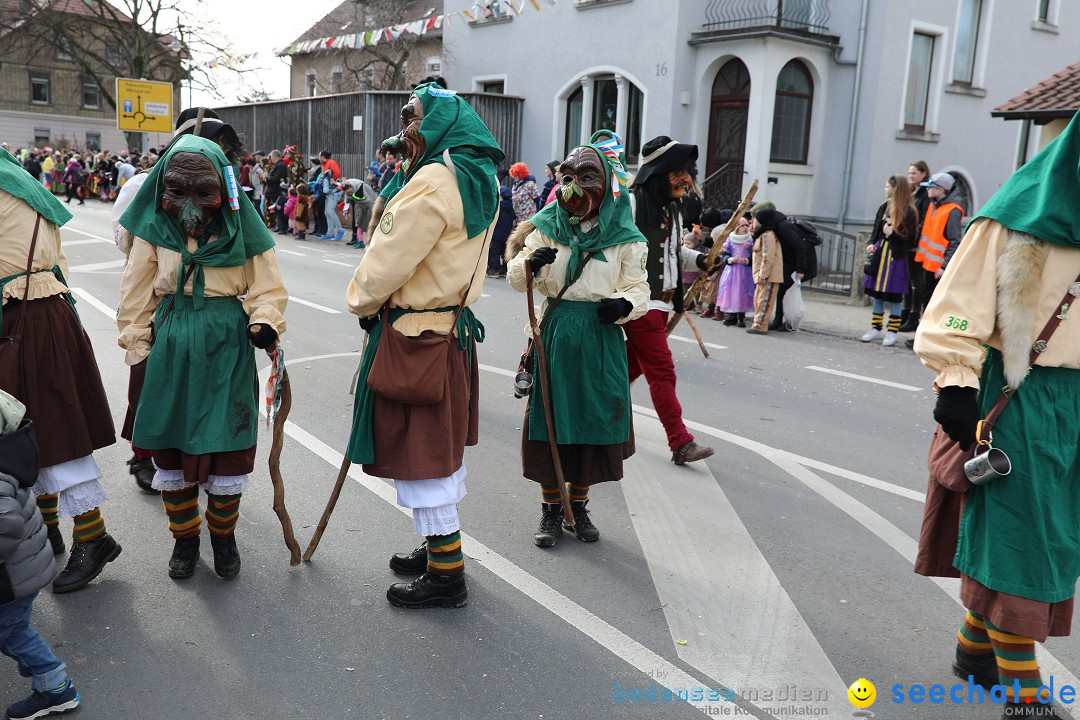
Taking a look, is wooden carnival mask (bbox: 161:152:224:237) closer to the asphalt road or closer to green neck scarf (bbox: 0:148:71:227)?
green neck scarf (bbox: 0:148:71:227)

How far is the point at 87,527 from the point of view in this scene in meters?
3.93

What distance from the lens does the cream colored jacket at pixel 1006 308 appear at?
2.81 metres

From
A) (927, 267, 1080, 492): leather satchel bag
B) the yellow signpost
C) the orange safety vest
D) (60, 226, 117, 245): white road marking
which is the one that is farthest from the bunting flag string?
(927, 267, 1080, 492): leather satchel bag

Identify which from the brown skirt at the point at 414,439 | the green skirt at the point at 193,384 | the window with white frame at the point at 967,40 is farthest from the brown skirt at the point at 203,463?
the window with white frame at the point at 967,40

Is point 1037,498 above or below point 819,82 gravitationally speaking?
below

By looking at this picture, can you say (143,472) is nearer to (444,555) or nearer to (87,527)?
(87,527)

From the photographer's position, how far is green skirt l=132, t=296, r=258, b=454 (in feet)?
12.2

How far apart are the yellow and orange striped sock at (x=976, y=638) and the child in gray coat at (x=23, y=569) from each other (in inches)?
121

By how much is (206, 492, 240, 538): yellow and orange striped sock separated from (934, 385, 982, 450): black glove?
2822mm

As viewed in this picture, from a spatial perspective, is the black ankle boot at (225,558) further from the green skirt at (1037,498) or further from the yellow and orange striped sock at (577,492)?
the green skirt at (1037,498)

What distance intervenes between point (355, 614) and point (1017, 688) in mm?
2399

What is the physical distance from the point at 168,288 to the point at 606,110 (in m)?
19.6

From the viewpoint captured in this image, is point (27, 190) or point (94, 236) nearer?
point (27, 190)

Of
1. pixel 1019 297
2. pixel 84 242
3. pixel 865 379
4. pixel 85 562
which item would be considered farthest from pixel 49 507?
pixel 84 242
